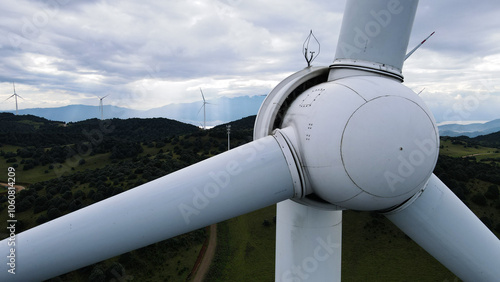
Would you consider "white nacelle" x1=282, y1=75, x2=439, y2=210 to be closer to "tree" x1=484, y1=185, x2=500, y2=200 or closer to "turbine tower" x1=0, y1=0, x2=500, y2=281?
"turbine tower" x1=0, y1=0, x2=500, y2=281

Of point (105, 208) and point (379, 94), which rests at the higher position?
point (379, 94)

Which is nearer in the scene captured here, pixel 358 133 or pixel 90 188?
pixel 358 133

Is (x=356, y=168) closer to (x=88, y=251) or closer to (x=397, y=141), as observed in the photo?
(x=397, y=141)

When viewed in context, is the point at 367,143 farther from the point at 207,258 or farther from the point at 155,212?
the point at 207,258

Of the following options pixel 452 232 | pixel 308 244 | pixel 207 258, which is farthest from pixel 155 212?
pixel 207 258

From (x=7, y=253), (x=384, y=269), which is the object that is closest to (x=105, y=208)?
(x=7, y=253)

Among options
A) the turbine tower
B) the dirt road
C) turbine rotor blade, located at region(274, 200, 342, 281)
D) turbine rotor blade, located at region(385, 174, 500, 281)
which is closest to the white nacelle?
the turbine tower

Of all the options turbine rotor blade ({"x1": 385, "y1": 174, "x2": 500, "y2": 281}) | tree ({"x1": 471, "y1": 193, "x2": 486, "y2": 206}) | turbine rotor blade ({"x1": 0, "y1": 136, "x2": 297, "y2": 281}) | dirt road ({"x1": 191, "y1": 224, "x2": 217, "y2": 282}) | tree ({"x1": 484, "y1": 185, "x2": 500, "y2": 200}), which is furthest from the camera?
tree ({"x1": 484, "y1": 185, "x2": 500, "y2": 200})
